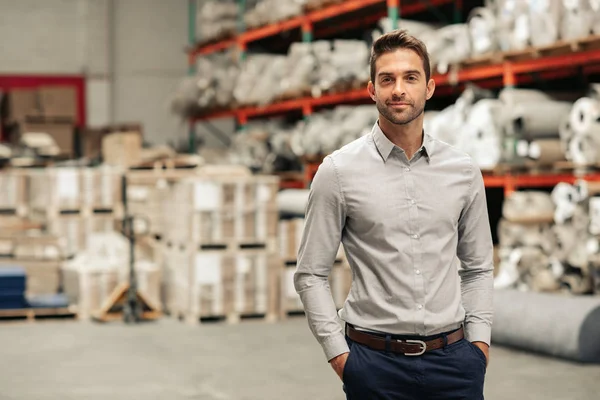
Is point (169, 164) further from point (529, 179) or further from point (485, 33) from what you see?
point (529, 179)

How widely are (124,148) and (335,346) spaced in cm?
1123

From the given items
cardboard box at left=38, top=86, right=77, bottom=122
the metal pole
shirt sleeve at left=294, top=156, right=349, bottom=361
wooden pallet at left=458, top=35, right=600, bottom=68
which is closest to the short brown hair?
shirt sleeve at left=294, top=156, right=349, bottom=361

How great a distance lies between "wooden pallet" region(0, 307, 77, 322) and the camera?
9320mm

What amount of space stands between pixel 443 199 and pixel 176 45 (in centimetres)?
1576

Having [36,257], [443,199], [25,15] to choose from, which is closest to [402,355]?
[443,199]

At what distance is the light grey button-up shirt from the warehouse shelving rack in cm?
539

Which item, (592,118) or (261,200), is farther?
(261,200)

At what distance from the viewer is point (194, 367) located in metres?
7.15

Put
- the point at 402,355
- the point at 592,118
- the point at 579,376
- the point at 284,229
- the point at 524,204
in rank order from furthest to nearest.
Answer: the point at 284,229 → the point at 524,204 → the point at 592,118 → the point at 579,376 → the point at 402,355

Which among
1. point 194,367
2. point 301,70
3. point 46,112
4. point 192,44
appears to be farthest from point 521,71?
point 192,44

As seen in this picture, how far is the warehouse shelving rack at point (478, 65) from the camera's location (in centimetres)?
818

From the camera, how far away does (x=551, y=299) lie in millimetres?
7348

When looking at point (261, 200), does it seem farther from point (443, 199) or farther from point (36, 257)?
point (443, 199)

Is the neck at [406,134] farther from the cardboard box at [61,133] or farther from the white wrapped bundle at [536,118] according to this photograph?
the cardboard box at [61,133]
